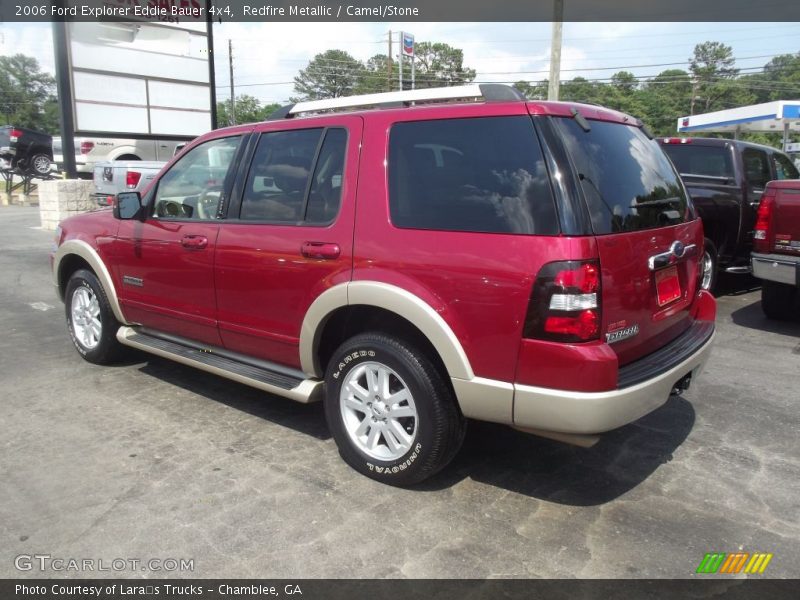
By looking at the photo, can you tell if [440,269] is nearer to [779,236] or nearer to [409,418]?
[409,418]

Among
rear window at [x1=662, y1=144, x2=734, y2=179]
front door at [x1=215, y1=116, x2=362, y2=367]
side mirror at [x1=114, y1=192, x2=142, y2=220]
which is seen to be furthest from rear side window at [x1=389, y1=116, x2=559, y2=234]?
rear window at [x1=662, y1=144, x2=734, y2=179]

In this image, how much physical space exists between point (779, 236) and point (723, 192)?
170 centimetres

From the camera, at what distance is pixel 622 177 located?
120 inches

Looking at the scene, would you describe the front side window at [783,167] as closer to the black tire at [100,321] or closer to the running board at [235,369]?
the running board at [235,369]

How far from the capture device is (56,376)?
4.92m

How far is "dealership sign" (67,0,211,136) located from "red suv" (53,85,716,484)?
10743 mm

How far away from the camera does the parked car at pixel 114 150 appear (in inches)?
556

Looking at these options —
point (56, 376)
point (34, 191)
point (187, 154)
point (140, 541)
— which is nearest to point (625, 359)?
point (140, 541)

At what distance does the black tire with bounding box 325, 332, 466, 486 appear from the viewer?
303 cm

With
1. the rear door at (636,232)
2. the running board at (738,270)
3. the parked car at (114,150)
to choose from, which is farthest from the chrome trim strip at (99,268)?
the parked car at (114,150)

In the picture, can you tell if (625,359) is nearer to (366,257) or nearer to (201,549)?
(366,257)

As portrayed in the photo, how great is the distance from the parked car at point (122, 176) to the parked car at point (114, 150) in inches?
99.3

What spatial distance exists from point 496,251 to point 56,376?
387cm

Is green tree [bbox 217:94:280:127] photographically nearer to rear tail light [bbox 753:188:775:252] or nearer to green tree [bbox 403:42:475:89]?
green tree [bbox 403:42:475:89]
